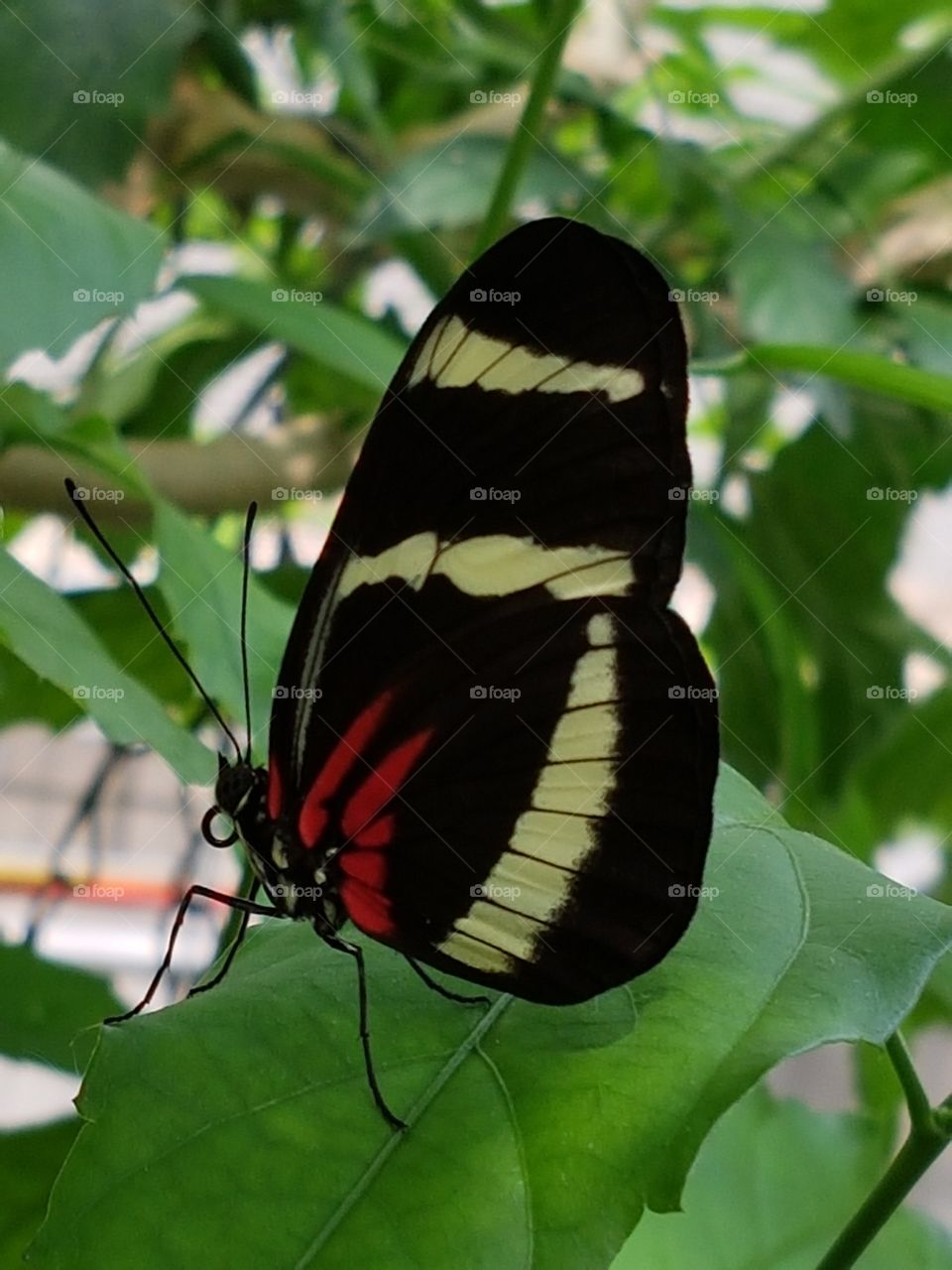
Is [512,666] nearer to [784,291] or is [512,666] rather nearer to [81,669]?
[81,669]

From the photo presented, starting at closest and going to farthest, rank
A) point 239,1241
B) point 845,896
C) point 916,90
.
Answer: point 239,1241, point 845,896, point 916,90

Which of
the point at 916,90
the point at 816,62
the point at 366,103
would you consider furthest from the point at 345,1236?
the point at 816,62

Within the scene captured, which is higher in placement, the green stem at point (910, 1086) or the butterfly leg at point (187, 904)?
A: the green stem at point (910, 1086)

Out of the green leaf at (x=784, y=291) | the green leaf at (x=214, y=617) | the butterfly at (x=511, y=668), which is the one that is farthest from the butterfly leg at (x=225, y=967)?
the green leaf at (x=784, y=291)

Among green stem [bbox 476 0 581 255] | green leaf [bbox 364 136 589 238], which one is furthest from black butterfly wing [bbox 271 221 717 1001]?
green leaf [bbox 364 136 589 238]

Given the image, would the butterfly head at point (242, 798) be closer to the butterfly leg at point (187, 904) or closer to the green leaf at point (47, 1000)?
the butterfly leg at point (187, 904)

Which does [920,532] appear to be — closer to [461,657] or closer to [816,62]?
[816,62]
